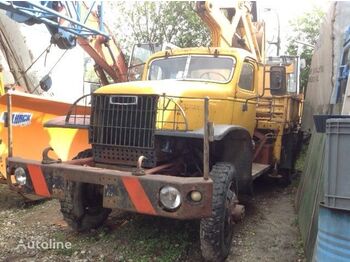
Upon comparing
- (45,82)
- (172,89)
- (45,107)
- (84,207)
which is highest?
(45,82)

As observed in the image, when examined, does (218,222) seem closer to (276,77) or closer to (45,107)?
(276,77)

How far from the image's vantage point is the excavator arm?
5059mm

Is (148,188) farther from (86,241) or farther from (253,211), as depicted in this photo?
(253,211)

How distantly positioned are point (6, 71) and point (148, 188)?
5.60 m

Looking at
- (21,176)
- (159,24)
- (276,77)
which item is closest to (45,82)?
(21,176)

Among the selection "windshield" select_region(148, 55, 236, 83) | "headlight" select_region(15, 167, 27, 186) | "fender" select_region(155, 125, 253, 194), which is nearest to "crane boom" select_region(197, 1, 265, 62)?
"windshield" select_region(148, 55, 236, 83)

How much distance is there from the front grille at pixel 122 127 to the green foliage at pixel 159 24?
42.4 feet

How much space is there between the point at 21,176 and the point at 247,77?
3.01 m

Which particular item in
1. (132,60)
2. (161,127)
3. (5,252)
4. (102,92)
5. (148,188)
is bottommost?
(5,252)

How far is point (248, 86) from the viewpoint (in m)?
5.44

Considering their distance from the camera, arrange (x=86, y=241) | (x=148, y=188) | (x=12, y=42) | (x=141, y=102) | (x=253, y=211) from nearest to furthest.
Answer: (x=148, y=188)
(x=141, y=102)
(x=86, y=241)
(x=253, y=211)
(x=12, y=42)

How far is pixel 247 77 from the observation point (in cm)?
540

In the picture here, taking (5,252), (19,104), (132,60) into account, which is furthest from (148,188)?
(132,60)

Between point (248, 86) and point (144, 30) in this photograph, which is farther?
point (144, 30)
